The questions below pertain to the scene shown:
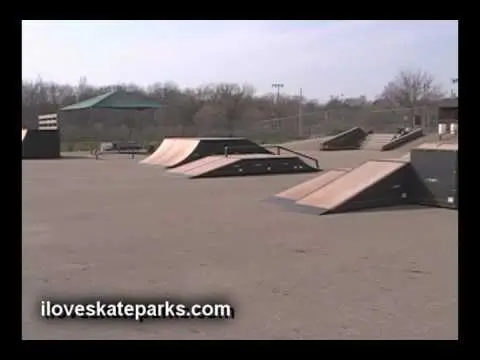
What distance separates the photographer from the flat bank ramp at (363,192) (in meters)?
10.0

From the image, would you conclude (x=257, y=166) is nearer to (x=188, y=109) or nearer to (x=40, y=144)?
(x=40, y=144)

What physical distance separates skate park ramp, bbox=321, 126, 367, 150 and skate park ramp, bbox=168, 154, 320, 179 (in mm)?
18789

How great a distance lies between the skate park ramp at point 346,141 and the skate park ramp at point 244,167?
18789 millimetres

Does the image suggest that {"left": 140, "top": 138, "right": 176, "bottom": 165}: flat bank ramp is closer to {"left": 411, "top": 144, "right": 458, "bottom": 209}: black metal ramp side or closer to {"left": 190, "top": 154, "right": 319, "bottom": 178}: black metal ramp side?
{"left": 190, "top": 154, "right": 319, "bottom": 178}: black metal ramp side

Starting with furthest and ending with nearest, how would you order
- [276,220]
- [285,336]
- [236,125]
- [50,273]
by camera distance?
[236,125] < [276,220] < [50,273] < [285,336]

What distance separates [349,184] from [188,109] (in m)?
51.4

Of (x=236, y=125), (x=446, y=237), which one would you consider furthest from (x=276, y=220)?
(x=236, y=125)

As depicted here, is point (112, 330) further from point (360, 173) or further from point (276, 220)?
point (360, 173)

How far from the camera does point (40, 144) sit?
103ft

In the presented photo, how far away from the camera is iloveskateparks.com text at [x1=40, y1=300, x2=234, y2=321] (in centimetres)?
438

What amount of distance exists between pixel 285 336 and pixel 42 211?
7.64m

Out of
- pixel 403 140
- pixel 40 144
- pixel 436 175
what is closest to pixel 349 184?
pixel 436 175
